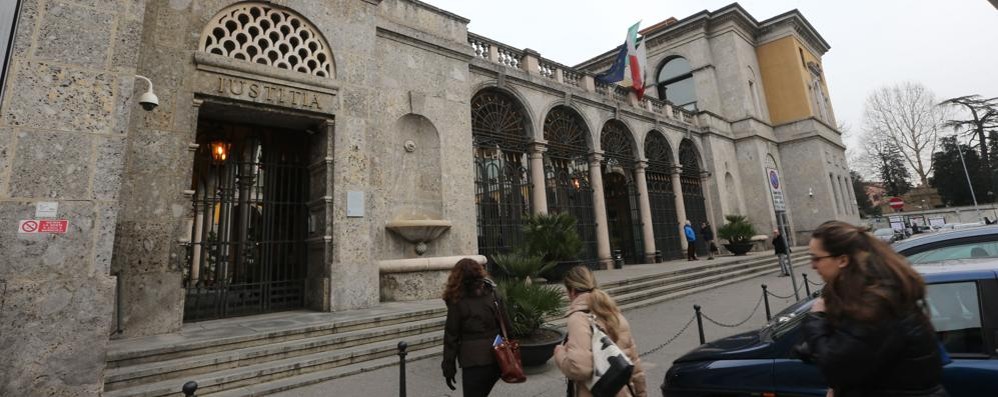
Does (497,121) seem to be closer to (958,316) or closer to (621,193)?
(621,193)

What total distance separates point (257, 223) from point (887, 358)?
31.5 ft

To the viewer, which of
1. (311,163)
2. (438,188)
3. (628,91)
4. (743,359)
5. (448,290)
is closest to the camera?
(743,359)

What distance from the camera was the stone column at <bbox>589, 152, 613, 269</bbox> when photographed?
15633 millimetres

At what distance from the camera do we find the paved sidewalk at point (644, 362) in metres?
4.93

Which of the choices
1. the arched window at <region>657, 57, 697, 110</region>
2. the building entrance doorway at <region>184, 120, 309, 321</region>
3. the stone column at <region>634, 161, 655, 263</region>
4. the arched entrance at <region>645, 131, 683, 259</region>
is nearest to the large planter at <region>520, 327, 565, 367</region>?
the building entrance doorway at <region>184, 120, 309, 321</region>

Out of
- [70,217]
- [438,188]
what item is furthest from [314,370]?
[438,188]

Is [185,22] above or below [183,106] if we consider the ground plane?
above

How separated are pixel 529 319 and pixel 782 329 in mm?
3159

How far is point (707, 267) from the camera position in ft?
46.5

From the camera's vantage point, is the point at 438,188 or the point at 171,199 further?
the point at 438,188

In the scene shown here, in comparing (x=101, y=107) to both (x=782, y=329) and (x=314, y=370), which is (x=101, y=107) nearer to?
(x=314, y=370)

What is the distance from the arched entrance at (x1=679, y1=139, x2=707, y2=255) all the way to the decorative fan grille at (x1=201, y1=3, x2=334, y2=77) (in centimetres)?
1754

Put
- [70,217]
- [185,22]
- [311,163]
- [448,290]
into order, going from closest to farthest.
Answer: [448,290]
[70,217]
[185,22]
[311,163]

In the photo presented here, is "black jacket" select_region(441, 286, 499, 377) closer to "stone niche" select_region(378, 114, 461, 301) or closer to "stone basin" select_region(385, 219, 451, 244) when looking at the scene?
"stone niche" select_region(378, 114, 461, 301)
